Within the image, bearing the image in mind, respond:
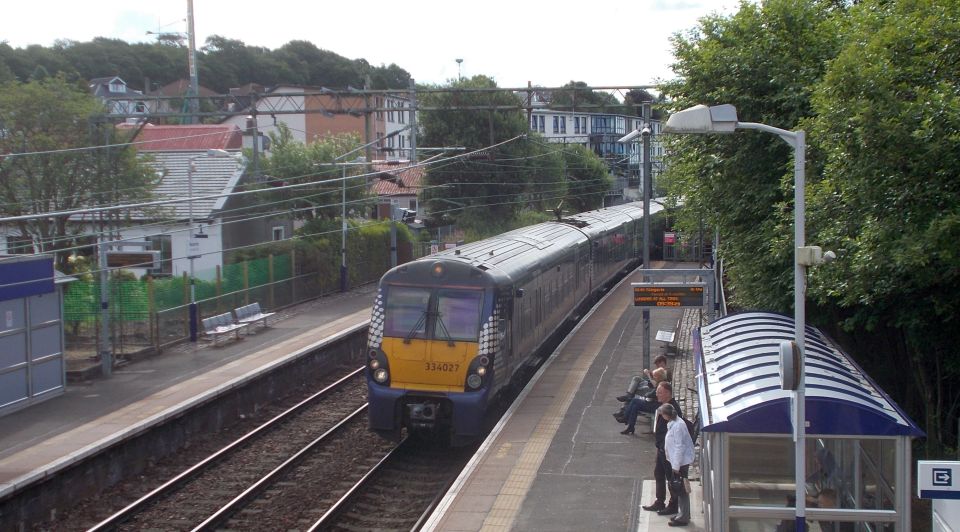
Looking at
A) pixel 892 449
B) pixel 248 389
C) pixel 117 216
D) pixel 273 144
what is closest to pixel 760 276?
pixel 892 449

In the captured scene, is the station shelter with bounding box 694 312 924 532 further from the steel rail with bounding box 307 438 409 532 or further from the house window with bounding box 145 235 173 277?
the house window with bounding box 145 235 173 277

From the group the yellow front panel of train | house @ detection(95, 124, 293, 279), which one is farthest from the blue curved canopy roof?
house @ detection(95, 124, 293, 279)

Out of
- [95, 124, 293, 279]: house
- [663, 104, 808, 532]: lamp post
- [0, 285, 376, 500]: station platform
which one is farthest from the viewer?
[95, 124, 293, 279]: house

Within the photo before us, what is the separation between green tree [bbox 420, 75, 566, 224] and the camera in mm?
42781

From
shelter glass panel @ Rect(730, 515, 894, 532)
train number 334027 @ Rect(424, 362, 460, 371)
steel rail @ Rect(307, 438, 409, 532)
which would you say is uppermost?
train number 334027 @ Rect(424, 362, 460, 371)

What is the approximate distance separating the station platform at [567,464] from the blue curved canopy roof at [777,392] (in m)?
1.96

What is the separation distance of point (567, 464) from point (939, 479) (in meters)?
6.98

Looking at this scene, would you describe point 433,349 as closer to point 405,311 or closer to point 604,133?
point 405,311

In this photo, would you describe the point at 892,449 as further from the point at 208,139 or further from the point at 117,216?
the point at 208,139

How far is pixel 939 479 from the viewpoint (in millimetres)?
6328

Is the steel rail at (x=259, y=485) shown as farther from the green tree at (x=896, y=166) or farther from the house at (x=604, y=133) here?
the house at (x=604, y=133)

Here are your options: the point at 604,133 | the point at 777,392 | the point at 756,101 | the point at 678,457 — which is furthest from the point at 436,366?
the point at 604,133

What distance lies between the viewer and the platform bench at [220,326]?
23.5 metres

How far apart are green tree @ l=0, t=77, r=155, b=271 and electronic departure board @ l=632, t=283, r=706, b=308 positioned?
16.0 metres
